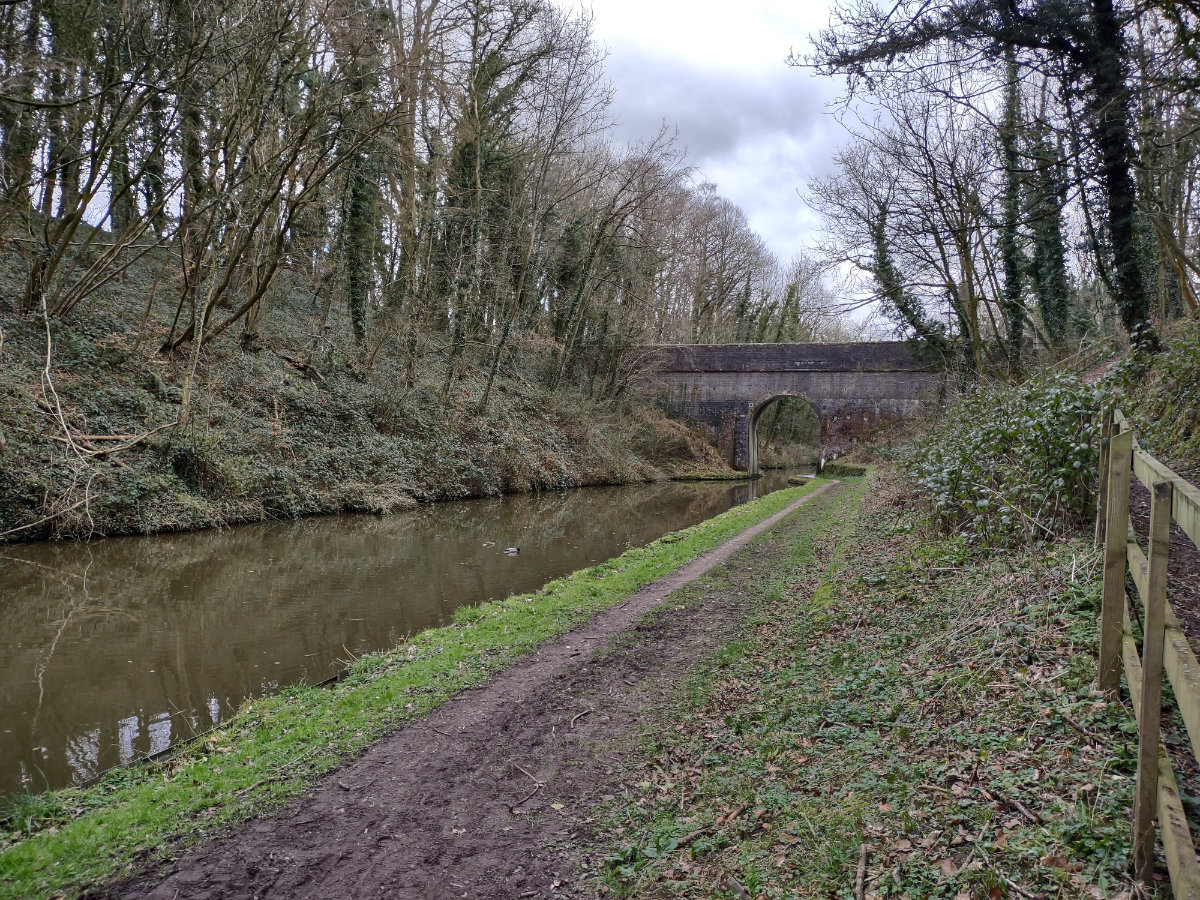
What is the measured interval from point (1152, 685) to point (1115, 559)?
0.99 metres

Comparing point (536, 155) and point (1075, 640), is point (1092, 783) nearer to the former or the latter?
point (1075, 640)

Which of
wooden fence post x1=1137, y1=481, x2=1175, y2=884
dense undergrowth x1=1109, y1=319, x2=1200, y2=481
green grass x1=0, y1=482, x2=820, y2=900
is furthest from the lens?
dense undergrowth x1=1109, y1=319, x2=1200, y2=481

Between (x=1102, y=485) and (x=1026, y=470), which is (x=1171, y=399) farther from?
(x=1102, y=485)

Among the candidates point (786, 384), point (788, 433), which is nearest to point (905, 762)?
point (786, 384)

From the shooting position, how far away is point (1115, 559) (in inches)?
124

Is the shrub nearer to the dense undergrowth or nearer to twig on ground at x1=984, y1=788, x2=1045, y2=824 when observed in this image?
the dense undergrowth

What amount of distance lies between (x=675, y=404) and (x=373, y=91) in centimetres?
2131

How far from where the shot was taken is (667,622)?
7.53m

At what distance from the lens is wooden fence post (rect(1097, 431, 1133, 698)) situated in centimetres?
310

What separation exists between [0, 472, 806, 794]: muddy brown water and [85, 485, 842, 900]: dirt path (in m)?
1.92

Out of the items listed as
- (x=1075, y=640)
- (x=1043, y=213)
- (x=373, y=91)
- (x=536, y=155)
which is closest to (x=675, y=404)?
(x=536, y=155)

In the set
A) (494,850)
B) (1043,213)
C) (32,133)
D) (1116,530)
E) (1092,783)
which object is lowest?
(494,850)

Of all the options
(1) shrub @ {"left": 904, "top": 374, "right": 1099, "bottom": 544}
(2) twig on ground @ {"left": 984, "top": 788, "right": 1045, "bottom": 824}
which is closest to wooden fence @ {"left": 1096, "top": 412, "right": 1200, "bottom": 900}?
(2) twig on ground @ {"left": 984, "top": 788, "right": 1045, "bottom": 824}

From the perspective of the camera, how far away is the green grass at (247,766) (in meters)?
3.56
